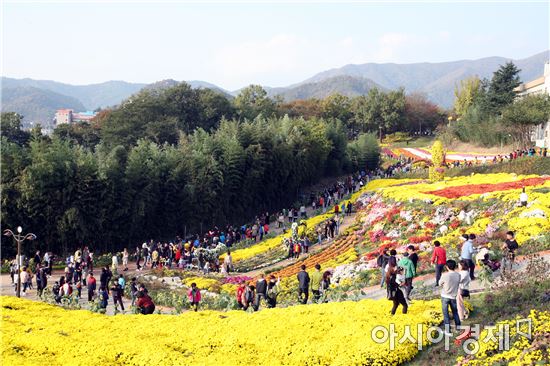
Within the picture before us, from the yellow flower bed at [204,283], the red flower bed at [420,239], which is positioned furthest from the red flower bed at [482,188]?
the yellow flower bed at [204,283]

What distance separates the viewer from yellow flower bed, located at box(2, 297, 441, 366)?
12.1m

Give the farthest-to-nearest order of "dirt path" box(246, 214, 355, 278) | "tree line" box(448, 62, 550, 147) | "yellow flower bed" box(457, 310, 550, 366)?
"tree line" box(448, 62, 550, 147)
"dirt path" box(246, 214, 355, 278)
"yellow flower bed" box(457, 310, 550, 366)

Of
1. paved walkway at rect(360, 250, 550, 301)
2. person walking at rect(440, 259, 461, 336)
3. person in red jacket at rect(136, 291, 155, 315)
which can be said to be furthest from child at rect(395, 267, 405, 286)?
person in red jacket at rect(136, 291, 155, 315)

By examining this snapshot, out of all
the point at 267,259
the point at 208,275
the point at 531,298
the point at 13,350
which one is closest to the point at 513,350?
the point at 531,298

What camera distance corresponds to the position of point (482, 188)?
1320 inches

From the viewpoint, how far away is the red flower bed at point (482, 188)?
32.1 meters

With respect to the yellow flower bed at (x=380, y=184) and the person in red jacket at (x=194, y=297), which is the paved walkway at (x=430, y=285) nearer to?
the person in red jacket at (x=194, y=297)

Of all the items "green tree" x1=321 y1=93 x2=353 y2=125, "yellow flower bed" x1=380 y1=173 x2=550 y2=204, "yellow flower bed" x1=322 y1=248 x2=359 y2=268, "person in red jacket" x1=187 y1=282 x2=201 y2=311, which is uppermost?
"green tree" x1=321 y1=93 x2=353 y2=125

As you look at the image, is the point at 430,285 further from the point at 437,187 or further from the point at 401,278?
the point at 437,187

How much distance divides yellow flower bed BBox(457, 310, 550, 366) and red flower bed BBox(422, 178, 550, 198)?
21655 mm

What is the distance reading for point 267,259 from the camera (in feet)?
108

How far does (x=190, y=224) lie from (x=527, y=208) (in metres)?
26.8

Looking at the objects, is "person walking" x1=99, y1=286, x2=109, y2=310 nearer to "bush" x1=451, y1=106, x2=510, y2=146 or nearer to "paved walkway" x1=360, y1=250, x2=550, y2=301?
"paved walkway" x1=360, y1=250, x2=550, y2=301

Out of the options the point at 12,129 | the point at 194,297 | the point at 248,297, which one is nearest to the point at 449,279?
the point at 248,297
